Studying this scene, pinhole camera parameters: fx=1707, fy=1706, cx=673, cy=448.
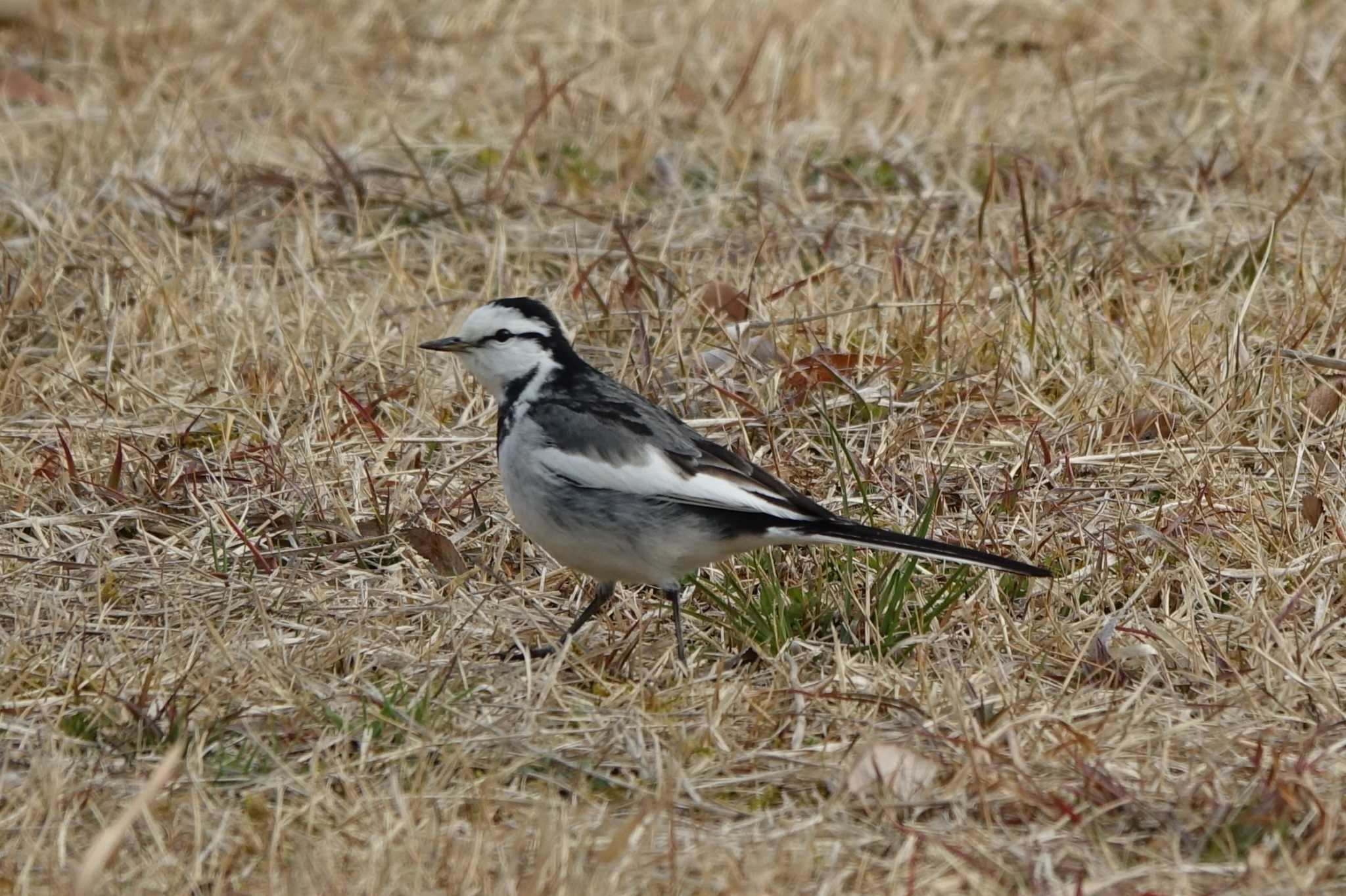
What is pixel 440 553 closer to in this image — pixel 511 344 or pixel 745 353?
pixel 511 344

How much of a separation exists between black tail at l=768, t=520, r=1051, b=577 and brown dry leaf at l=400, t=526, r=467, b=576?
1089 mm

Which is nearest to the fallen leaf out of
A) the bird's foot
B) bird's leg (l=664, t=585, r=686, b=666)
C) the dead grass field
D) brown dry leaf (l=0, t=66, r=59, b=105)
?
the dead grass field

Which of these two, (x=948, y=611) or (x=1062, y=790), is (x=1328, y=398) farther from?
(x=1062, y=790)

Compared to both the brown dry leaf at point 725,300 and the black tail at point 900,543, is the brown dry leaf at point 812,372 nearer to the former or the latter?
the brown dry leaf at point 725,300

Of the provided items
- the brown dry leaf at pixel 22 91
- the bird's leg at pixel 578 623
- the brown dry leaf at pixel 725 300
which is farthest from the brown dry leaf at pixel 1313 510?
the brown dry leaf at pixel 22 91

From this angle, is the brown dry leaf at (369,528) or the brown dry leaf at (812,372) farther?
the brown dry leaf at (812,372)

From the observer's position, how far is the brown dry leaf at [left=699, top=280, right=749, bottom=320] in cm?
570

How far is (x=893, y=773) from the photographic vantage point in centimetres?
336

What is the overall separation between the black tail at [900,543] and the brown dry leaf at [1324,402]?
162 cm

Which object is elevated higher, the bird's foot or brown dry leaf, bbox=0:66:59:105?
brown dry leaf, bbox=0:66:59:105

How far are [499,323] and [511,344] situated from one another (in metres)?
0.07

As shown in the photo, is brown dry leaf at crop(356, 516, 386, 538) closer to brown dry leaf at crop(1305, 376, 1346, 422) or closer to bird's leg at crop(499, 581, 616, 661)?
bird's leg at crop(499, 581, 616, 661)

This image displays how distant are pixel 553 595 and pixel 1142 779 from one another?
5.79ft

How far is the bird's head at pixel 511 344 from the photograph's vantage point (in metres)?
4.54
